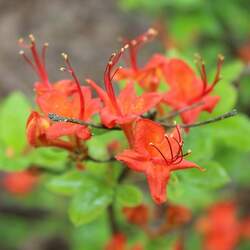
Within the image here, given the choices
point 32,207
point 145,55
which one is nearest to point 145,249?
point 32,207

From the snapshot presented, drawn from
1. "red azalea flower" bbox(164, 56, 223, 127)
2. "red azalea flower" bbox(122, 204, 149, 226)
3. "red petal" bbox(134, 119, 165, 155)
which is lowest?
"red azalea flower" bbox(122, 204, 149, 226)

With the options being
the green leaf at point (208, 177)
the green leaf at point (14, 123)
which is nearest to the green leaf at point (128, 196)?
the green leaf at point (208, 177)

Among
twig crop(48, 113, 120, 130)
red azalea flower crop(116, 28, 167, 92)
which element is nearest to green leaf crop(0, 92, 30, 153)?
red azalea flower crop(116, 28, 167, 92)

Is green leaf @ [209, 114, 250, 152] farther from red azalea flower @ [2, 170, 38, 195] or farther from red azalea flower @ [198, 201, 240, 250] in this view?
red azalea flower @ [2, 170, 38, 195]

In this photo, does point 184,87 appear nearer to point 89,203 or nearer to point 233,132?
point 233,132

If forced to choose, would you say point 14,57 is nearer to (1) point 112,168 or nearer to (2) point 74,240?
(2) point 74,240
